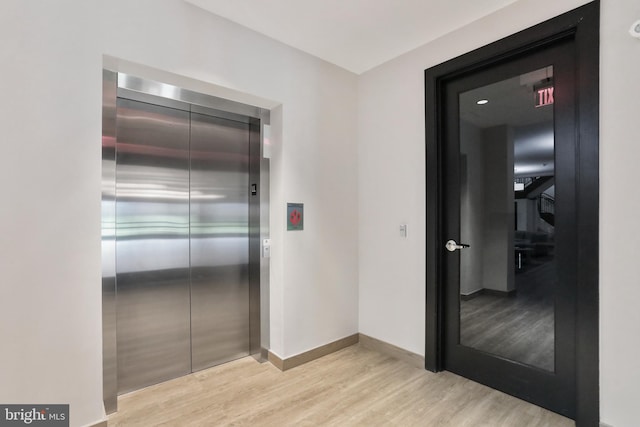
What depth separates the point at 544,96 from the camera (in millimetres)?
2217

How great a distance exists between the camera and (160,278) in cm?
254

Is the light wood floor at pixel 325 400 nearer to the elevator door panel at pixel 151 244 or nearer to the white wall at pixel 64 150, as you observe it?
the elevator door panel at pixel 151 244

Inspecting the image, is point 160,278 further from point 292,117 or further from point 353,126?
point 353,126

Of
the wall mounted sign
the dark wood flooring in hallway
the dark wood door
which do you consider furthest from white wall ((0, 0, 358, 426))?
the dark wood flooring in hallway

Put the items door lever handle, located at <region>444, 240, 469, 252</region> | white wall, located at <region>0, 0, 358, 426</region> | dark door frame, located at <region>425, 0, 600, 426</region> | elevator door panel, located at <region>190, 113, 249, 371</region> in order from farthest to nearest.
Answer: elevator door panel, located at <region>190, 113, 249, 371</region> < door lever handle, located at <region>444, 240, 469, 252</region> < dark door frame, located at <region>425, 0, 600, 426</region> < white wall, located at <region>0, 0, 358, 426</region>

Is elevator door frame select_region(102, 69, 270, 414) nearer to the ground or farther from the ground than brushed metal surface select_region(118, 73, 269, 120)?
nearer to the ground

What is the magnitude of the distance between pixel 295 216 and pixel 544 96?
2142mm

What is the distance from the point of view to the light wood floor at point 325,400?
2.04m

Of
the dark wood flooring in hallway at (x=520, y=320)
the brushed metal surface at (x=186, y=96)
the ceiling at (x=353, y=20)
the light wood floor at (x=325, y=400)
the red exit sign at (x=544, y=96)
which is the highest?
the ceiling at (x=353, y=20)

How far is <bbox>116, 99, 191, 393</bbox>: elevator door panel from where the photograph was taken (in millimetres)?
2389

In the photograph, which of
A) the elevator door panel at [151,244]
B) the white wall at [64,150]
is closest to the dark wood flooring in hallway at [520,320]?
the elevator door panel at [151,244]

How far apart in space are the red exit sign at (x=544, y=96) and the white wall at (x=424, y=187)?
306mm
